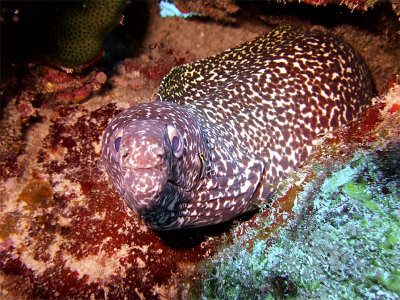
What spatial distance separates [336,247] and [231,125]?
176 cm

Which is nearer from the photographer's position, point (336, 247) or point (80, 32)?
point (336, 247)

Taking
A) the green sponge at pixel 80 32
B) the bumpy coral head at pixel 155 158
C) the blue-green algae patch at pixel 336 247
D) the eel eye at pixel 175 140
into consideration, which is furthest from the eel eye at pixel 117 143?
the green sponge at pixel 80 32

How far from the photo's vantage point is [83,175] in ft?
12.1

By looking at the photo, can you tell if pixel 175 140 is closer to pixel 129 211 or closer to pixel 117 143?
pixel 117 143

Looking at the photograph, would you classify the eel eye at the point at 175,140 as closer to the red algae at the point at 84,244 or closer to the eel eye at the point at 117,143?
the eel eye at the point at 117,143

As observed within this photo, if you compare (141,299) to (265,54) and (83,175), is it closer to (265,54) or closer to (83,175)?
(83,175)

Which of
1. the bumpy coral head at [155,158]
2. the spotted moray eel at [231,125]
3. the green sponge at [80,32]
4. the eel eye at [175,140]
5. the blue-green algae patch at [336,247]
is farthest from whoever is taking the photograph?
the green sponge at [80,32]

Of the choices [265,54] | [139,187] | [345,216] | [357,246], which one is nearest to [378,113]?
[345,216]

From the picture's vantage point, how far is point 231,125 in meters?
3.15

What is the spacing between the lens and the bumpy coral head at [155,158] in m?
1.87

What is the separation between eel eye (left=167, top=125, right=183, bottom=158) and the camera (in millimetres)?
2139

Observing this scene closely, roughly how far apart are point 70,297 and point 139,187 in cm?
227

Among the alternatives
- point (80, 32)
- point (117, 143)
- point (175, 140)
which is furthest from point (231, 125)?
point (80, 32)

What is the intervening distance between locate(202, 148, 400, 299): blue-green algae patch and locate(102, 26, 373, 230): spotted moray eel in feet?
2.30
